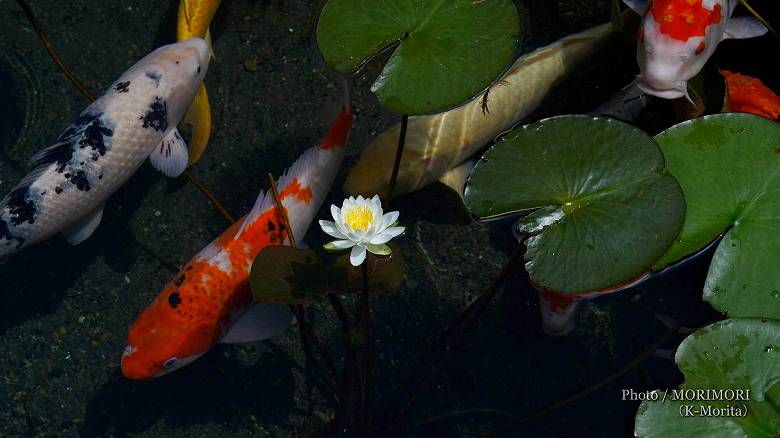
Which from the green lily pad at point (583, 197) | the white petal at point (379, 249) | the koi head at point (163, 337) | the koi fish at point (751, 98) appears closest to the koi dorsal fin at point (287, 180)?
the koi head at point (163, 337)

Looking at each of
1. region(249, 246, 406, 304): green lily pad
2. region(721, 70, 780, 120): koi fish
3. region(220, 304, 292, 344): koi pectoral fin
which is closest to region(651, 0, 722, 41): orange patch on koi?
region(721, 70, 780, 120): koi fish

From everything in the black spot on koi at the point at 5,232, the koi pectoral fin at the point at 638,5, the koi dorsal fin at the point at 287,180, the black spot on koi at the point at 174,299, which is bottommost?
the black spot on koi at the point at 174,299

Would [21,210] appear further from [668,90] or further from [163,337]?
[668,90]

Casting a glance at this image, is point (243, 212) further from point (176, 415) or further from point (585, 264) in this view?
point (585, 264)

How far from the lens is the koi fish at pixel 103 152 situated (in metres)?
2.33

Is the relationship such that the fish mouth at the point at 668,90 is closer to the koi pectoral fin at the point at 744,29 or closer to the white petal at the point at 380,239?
the koi pectoral fin at the point at 744,29

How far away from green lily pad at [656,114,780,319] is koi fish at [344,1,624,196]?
774 mm

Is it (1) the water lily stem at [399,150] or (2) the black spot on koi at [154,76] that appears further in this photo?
(2) the black spot on koi at [154,76]

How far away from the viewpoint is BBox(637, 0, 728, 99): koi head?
229 centimetres

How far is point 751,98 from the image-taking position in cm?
252

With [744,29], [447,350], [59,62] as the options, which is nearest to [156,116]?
[59,62]

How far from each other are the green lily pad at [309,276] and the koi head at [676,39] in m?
1.18

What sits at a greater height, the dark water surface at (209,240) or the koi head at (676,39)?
the koi head at (676,39)

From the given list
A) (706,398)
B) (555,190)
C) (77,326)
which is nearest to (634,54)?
(555,190)
